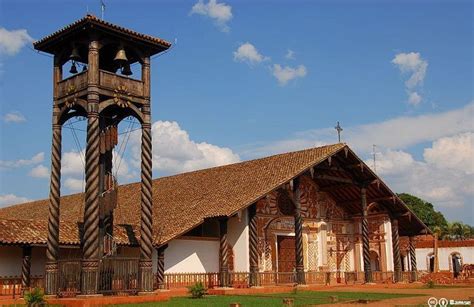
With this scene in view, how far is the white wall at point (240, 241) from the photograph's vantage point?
2606 cm

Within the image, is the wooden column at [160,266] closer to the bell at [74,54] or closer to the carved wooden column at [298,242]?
the carved wooden column at [298,242]

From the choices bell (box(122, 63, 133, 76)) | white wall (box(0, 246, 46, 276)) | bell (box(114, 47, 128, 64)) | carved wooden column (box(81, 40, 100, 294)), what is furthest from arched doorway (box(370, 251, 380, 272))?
bell (box(114, 47, 128, 64))

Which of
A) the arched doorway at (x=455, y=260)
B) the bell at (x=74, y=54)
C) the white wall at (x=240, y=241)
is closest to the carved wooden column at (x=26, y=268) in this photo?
the bell at (x=74, y=54)

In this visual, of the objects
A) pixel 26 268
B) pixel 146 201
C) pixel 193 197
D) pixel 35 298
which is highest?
pixel 193 197

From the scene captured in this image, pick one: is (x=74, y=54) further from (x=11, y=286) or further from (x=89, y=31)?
(x=11, y=286)

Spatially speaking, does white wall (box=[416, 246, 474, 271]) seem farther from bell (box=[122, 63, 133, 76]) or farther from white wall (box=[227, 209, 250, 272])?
bell (box=[122, 63, 133, 76])

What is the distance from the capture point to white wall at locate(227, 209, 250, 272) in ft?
85.5

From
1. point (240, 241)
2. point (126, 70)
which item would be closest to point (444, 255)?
point (240, 241)

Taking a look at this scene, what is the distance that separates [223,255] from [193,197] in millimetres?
4592

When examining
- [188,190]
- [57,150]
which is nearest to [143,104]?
[57,150]

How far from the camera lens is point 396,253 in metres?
33.0

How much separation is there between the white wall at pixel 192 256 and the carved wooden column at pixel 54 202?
5948 mm

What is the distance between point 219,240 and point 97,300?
31.6 ft

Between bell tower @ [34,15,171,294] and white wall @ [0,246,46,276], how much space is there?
242 centimetres
